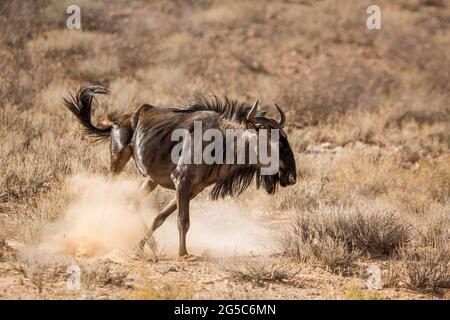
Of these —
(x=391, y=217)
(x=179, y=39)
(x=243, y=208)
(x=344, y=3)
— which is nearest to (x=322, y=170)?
(x=243, y=208)

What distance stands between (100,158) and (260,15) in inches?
536

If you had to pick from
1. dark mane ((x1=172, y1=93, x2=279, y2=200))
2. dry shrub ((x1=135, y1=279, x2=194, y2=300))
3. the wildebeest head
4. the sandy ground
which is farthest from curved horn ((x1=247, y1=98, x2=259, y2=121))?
dry shrub ((x1=135, y1=279, x2=194, y2=300))

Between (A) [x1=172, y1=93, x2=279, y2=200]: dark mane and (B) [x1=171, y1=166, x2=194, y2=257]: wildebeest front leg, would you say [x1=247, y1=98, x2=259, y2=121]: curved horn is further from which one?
(B) [x1=171, y1=166, x2=194, y2=257]: wildebeest front leg

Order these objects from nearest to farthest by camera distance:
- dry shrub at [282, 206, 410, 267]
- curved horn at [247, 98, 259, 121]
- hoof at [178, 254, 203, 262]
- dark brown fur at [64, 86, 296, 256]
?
curved horn at [247, 98, 259, 121]
hoof at [178, 254, 203, 262]
dark brown fur at [64, 86, 296, 256]
dry shrub at [282, 206, 410, 267]

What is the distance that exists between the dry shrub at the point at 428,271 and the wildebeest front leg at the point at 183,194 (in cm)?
227

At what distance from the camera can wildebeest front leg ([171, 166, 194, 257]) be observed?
6945mm

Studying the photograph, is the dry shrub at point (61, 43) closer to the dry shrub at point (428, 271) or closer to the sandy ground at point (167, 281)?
the sandy ground at point (167, 281)

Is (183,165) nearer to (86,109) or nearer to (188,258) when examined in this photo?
(188,258)

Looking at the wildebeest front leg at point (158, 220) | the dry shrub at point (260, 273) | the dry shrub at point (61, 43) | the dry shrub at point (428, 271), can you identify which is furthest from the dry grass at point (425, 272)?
the dry shrub at point (61, 43)

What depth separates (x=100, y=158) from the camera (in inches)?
394

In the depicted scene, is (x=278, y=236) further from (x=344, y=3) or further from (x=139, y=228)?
(x=344, y=3)

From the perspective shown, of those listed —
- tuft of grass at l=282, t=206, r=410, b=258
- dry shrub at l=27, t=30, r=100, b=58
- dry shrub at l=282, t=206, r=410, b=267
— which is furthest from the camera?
dry shrub at l=27, t=30, r=100, b=58

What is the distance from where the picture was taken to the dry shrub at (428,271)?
657 centimetres

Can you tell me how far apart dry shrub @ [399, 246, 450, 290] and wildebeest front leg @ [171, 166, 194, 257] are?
2.27m
